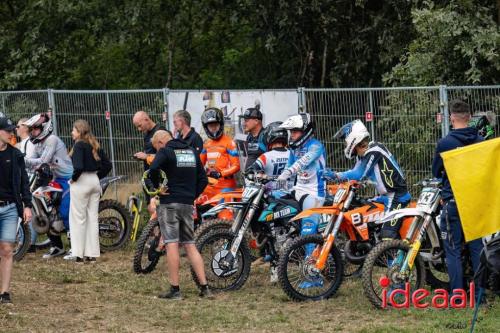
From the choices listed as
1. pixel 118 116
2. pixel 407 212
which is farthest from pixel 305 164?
pixel 118 116

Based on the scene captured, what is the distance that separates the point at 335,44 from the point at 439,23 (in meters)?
4.07

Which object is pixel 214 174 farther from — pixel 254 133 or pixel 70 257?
pixel 70 257

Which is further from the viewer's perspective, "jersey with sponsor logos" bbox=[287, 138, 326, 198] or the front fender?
"jersey with sponsor logos" bbox=[287, 138, 326, 198]

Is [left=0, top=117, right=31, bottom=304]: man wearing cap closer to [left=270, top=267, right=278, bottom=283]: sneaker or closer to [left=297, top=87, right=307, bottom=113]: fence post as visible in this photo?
[left=270, top=267, right=278, bottom=283]: sneaker

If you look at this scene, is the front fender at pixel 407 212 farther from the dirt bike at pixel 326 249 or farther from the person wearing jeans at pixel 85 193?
the person wearing jeans at pixel 85 193

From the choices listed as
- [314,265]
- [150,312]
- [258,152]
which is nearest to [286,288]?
[314,265]

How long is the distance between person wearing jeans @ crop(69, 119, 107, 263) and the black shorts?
2.89 m

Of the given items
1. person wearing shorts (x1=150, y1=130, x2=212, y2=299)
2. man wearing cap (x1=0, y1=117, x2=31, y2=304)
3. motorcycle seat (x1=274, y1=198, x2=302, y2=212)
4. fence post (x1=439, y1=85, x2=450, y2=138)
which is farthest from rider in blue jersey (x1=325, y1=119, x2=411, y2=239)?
man wearing cap (x1=0, y1=117, x2=31, y2=304)

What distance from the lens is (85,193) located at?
14352 mm

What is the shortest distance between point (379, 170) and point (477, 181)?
2054 millimetres

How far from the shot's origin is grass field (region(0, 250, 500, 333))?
1005cm

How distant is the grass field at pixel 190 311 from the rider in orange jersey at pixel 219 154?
1212mm

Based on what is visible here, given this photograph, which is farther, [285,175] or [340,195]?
[285,175]

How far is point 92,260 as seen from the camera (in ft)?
48.1
